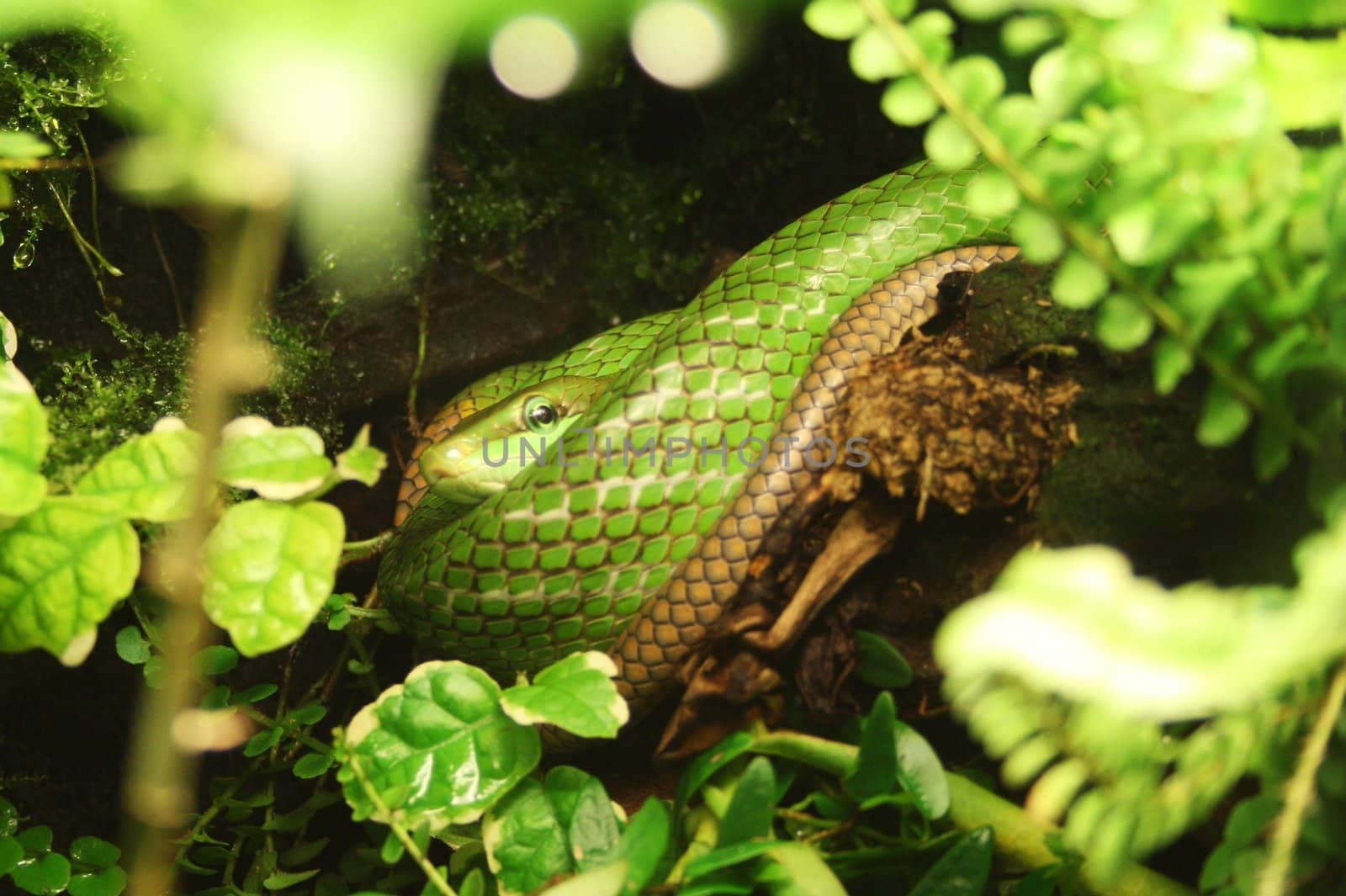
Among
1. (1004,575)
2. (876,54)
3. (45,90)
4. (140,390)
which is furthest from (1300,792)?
(45,90)

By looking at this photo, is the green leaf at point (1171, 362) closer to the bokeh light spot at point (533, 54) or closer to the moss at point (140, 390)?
the bokeh light spot at point (533, 54)

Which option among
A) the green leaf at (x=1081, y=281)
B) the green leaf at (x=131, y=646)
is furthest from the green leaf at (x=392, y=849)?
the green leaf at (x=1081, y=281)

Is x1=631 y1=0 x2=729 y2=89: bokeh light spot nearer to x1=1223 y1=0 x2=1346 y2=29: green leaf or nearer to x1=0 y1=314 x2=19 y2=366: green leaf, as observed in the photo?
x1=1223 y1=0 x2=1346 y2=29: green leaf

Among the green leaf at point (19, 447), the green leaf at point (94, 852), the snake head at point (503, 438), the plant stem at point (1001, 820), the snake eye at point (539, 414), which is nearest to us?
the green leaf at point (19, 447)

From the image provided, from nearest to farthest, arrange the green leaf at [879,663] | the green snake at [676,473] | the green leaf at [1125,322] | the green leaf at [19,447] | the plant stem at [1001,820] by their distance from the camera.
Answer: the green leaf at [1125,322] < the green leaf at [19,447] < the plant stem at [1001,820] < the green leaf at [879,663] < the green snake at [676,473]

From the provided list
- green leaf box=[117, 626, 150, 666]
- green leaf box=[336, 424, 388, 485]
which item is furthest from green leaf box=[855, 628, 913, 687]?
green leaf box=[117, 626, 150, 666]

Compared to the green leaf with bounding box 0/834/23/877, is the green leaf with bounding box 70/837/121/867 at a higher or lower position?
lower

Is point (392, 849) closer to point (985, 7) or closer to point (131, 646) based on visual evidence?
point (131, 646)
